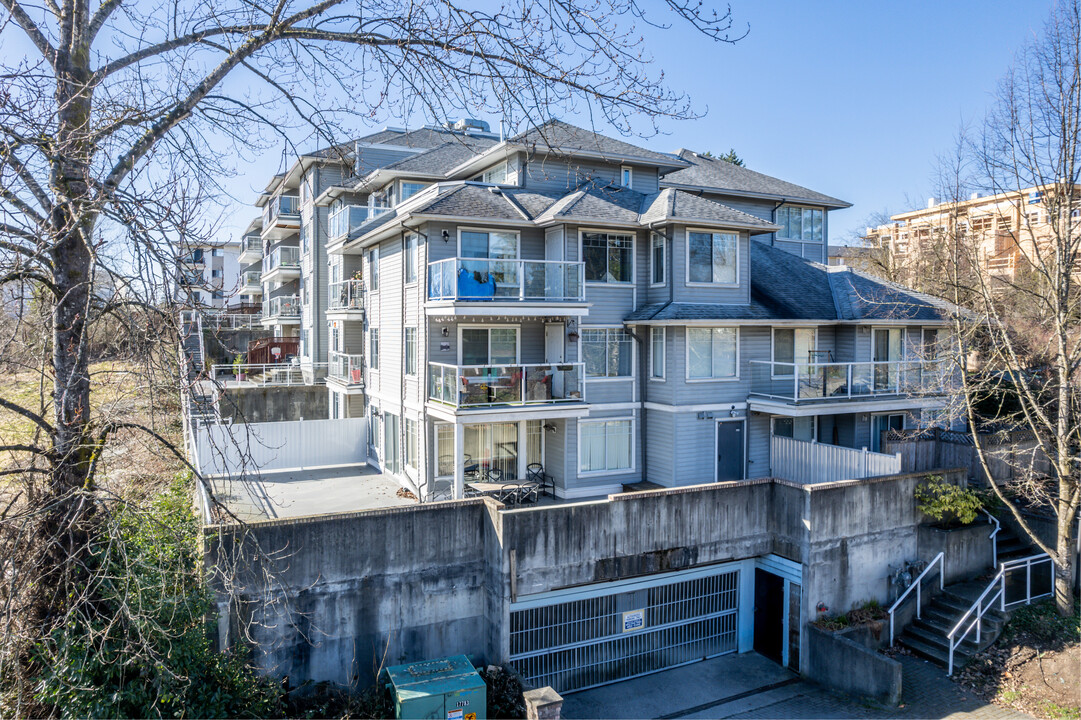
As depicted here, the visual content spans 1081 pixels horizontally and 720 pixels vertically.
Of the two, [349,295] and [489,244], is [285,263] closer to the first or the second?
[349,295]

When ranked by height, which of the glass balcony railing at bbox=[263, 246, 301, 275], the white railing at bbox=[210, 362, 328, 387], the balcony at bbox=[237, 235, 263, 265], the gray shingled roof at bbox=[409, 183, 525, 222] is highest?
the balcony at bbox=[237, 235, 263, 265]

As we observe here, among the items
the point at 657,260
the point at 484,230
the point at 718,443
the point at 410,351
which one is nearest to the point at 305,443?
the point at 410,351

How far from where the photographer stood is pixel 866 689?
48.0 feet

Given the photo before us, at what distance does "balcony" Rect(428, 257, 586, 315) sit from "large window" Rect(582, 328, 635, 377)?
1.46m

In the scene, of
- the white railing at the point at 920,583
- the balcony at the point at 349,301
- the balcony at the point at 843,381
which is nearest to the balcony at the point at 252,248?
the balcony at the point at 349,301

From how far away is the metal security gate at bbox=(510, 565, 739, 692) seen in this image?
577 inches

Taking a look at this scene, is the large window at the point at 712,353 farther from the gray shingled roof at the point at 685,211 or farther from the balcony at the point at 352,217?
the balcony at the point at 352,217

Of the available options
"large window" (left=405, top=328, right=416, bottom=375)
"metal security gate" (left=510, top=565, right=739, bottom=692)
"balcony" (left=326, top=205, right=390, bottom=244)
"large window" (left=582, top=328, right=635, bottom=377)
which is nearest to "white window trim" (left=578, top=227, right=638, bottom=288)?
"large window" (left=582, top=328, right=635, bottom=377)

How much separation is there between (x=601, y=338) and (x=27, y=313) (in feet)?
48.8

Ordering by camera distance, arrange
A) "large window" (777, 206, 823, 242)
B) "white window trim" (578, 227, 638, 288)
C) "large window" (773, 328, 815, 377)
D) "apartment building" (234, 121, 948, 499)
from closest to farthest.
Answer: "apartment building" (234, 121, 948, 499) < "white window trim" (578, 227, 638, 288) < "large window" (773, 328, 815, 377) < "large window" (777, 206, 823, 242)

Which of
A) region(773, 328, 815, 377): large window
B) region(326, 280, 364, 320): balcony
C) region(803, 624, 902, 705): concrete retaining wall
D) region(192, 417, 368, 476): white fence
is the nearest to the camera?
region(803, 624, 902, 705): concrete retaining wall

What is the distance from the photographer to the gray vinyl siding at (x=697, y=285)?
19484 millimetres

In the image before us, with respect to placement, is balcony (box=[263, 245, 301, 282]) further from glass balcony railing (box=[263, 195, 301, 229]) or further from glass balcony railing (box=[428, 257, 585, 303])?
glass balcony railing (box=[428, 257, 585, 303])

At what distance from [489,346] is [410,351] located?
2.48m
